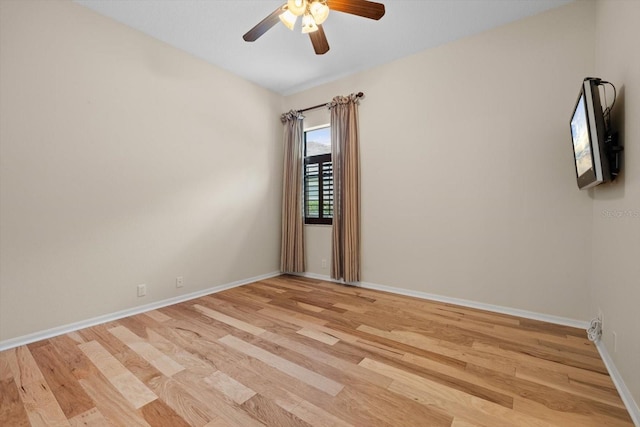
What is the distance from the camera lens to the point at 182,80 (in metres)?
3.05

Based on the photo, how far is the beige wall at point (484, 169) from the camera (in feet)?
7.68

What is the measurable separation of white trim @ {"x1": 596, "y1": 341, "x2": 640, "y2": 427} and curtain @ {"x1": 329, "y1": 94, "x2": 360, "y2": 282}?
2214 mm

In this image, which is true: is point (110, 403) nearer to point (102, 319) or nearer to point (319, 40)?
point (102, 319)

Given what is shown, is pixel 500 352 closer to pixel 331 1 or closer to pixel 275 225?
pixel 331 1

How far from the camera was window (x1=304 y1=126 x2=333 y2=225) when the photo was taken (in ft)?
13.0

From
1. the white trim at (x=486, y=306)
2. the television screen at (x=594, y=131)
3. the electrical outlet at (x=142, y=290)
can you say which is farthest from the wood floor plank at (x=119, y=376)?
the television screen at (x=594, y=131)

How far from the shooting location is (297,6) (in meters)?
1.89

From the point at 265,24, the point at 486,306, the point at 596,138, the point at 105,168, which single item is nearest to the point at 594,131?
the point at 596,138

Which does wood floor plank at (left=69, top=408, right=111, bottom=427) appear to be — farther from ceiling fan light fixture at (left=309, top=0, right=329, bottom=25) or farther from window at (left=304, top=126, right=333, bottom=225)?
window at (left=304, top=126, right=333, bottom=225)

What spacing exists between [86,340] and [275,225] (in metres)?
2.53

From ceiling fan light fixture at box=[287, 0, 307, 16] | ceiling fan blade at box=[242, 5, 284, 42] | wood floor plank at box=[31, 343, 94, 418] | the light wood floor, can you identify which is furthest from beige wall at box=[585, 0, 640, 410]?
wood floor plank at box=[31, 343, 94, 418]

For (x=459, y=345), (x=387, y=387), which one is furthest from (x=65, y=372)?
(x=459, y=345)

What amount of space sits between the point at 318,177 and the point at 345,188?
66cm

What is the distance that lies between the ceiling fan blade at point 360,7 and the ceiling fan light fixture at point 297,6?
192 millimetres
